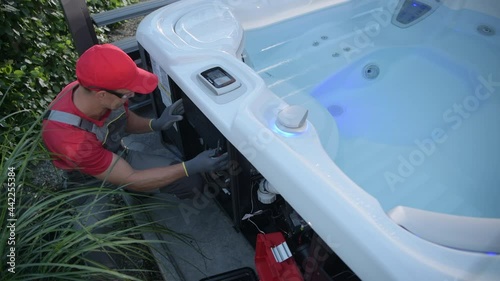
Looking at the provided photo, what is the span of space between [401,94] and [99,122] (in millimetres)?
1613

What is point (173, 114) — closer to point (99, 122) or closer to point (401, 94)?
point (99, 122)

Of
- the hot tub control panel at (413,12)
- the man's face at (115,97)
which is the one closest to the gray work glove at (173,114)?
the man's face at (115,97)

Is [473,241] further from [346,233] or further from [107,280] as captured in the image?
[107,280]

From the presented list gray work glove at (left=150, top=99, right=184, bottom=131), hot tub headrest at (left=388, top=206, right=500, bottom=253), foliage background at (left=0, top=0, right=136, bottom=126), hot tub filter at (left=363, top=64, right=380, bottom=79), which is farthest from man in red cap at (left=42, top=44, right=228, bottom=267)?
hot tub filter at (left=363, top=64, right=380, bottom=79)

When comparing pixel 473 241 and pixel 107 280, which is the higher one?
pixel 473 241

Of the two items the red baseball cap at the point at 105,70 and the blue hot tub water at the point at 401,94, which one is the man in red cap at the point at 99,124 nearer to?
the red baseball cap at the point at 105,70

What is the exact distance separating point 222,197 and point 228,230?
0.50 ft

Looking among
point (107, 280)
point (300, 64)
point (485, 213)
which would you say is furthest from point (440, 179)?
point (107, 280)

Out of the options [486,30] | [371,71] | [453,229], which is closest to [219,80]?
[453,229]

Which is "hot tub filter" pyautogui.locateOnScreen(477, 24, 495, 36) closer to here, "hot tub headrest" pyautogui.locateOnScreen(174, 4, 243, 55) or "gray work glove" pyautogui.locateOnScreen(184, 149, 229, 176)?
"hot tub headrest" pyautogui.locateOnScreen(174, 4, 243, 55)

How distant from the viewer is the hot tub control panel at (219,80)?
1.26m

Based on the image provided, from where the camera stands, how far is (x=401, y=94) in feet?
6.88

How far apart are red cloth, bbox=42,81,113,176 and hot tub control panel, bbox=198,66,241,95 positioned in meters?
0.47

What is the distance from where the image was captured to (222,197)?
171 cm
